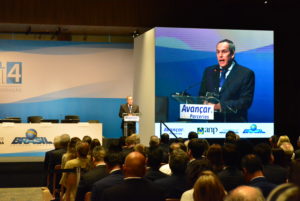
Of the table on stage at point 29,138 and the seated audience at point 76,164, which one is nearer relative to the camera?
the seated audience at point 76,164

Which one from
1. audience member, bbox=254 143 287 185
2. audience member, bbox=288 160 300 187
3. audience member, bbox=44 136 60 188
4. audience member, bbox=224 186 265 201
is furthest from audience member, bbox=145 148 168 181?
audience member, bbox=224 186 265 201

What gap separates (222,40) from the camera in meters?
11.0

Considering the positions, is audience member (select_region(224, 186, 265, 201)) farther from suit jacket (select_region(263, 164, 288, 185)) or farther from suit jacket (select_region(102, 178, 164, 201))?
suit jacket (select_region(263, 164, 288, 185))

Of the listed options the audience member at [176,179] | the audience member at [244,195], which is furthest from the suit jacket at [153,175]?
the audience member at [244,195]

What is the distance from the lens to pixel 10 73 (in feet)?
45.8

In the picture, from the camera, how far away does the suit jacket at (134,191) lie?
2.72m

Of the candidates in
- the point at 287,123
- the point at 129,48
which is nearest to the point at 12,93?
the point at 129,48

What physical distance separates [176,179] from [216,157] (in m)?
0.56

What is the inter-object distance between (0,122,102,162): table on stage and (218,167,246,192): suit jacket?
689cm

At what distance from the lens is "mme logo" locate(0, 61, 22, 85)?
13.9 meters

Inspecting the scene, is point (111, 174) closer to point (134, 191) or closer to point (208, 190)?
point (134, 191)

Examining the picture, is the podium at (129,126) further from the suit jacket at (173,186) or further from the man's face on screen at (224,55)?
the suit jacket at (173,186)

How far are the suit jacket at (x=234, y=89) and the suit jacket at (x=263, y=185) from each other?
7.62m

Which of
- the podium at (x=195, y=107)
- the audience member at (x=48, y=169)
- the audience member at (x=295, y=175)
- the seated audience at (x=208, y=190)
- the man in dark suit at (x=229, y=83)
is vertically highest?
the man in dark suit at (x=229, y=83)
